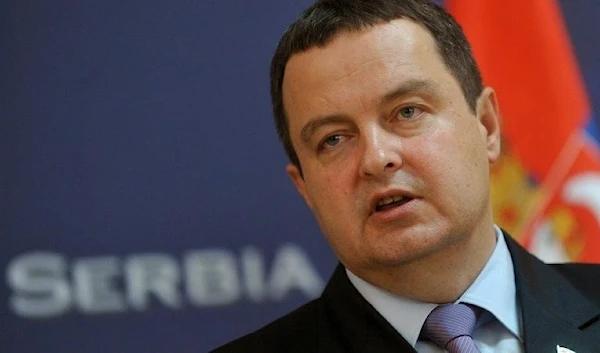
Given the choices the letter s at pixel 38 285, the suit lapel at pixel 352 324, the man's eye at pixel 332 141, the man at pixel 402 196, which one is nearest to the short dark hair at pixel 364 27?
the man at pixel 402 196

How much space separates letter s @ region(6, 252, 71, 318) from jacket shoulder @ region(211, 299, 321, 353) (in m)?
0.45

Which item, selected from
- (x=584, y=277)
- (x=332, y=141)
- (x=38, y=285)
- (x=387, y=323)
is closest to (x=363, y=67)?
(x=332, y=141)

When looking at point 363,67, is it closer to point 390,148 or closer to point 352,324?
point 390,148

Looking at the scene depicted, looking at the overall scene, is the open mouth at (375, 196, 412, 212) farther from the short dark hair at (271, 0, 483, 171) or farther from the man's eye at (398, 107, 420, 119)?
the short dark hair at (271, 0, 483, 171)

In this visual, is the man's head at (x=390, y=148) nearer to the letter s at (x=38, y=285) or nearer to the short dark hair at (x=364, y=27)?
the short dark hair at (x=364, y=27)

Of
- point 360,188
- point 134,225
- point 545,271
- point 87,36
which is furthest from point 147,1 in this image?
point 545,271

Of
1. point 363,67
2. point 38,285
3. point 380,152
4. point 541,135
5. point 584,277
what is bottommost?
point 584,277

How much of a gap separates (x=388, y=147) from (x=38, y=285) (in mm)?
875

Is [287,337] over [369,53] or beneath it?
beneath

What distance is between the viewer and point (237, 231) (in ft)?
7.59

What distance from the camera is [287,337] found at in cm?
187

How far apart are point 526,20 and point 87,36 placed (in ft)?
3.54

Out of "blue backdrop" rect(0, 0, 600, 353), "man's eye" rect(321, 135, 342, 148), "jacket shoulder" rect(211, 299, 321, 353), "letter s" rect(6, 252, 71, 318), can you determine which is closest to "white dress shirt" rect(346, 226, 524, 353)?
"jacket shoulder" rect(211, 299, 321, 353)

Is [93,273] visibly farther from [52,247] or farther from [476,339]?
[476,339]
